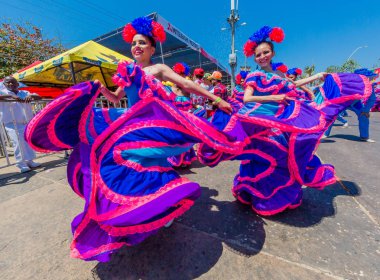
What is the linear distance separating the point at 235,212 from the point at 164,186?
3.62 feet

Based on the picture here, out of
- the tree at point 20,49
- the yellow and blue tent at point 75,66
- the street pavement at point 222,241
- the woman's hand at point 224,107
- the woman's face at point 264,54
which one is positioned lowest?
the street pavement at point 222,241

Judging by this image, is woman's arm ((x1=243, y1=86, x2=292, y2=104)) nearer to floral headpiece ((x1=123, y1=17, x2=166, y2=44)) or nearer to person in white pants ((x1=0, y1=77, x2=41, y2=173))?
floral headpiece ((x1=123, y1=17, x2=166, y2=44))

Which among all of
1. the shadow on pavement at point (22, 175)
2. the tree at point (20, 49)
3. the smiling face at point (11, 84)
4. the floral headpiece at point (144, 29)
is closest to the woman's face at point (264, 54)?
the floral headpiece at point (144, 29)

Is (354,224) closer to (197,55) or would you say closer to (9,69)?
(197,55)

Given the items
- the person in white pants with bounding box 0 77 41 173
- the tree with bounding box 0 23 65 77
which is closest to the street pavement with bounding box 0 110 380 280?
the person in white pants with bounding box 0 77 41 173

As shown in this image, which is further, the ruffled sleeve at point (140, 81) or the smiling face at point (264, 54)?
the smiling face at point (264, 54)

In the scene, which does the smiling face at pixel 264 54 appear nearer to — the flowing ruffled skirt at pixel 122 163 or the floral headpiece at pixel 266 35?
the floral headpiece at pixel 266 35

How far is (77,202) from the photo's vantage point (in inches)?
89.3

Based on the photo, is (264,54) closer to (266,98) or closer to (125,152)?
(266,98)

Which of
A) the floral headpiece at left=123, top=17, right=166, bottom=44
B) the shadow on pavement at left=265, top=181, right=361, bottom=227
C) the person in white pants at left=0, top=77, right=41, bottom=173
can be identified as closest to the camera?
the floral headpiece at left=123, top=17, right=166, bottom=44

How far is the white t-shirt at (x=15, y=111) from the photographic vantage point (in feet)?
11.9

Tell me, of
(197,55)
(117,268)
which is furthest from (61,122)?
(197,55)

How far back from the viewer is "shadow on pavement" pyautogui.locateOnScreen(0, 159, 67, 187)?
3037 millimetres

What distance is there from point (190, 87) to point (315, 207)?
182 cm
